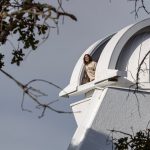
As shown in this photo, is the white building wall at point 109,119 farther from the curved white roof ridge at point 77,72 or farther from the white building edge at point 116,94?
the curved white roof ridge at point 77,72

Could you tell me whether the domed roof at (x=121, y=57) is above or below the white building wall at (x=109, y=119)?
above

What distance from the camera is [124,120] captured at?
10320mm

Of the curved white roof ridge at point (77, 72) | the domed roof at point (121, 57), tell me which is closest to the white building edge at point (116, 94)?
the domed roof at point (121, 57)

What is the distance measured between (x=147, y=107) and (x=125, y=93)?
505 millimetres

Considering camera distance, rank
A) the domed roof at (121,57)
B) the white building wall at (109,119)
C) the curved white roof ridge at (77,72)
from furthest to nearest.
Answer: the curved white roof ridge at (77,72) → the domed roof at (121,57) → the white building wall at (109,119)

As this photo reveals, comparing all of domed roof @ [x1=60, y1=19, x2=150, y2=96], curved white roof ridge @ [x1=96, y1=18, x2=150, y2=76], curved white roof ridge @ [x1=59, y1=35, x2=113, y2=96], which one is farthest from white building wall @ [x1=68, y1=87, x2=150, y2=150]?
curved white roof ridge @ [x1=59, y1=35, x2=113, y2=96]

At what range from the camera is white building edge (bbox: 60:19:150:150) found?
10.1m

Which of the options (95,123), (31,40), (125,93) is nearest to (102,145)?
(95,123)

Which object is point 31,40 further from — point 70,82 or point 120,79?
point 70,82

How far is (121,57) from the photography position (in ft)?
35.2

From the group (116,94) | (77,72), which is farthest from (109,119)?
(77,72)

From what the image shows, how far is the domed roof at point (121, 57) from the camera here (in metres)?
10.4

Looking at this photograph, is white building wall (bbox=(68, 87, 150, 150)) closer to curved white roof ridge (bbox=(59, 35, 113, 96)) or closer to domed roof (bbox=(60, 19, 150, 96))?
domed roof (bbox=(60, 19, 150, 96))

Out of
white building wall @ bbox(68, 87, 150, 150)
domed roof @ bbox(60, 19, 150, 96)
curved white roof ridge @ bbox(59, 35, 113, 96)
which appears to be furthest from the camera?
curved white roof ridge @ bbox(59, 35, 113, 96)
